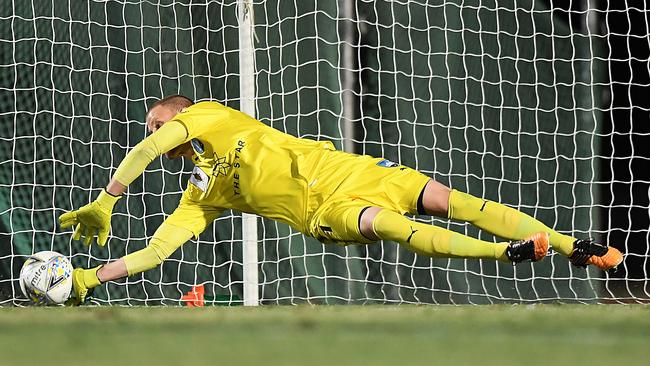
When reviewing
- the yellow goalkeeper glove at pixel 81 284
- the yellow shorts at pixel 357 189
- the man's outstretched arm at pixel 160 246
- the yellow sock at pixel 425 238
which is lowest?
the yellow goalkeeper glove at pixel 81 284

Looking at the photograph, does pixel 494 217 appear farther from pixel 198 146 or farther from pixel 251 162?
pixel 198 146

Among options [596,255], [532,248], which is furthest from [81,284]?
[596,255]

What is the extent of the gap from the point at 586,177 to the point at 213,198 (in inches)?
102

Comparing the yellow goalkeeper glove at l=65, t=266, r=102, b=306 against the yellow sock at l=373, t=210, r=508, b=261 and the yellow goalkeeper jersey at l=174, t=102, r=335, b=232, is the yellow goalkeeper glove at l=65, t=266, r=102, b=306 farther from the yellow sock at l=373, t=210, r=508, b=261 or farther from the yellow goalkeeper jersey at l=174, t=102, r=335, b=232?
the yellow sock at l=373, t=210, r=508, b=261

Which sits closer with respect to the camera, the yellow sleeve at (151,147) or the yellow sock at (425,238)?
the yellow sock at (425,238)

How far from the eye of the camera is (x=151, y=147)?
15.4 ft

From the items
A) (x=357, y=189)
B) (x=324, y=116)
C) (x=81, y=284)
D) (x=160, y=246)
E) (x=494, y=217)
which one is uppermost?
(x=324, y=116)

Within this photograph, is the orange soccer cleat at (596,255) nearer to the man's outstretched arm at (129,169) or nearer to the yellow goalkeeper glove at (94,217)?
the man's outstretched arm at (129,169)

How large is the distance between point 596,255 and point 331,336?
142 cm

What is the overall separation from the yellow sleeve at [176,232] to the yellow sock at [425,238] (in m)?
1.09

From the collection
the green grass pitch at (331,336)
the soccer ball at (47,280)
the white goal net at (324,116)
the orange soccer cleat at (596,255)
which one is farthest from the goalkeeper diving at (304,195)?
the white goal net at (324,116)

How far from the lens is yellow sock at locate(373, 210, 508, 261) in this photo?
429 cm

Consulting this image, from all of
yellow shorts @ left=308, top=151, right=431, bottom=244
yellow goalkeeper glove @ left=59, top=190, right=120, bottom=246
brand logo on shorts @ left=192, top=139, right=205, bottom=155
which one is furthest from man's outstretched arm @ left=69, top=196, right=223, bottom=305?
yellow shorts @ left=308, top=151, right=431, bottom=244

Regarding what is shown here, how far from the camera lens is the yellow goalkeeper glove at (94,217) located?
483cm
